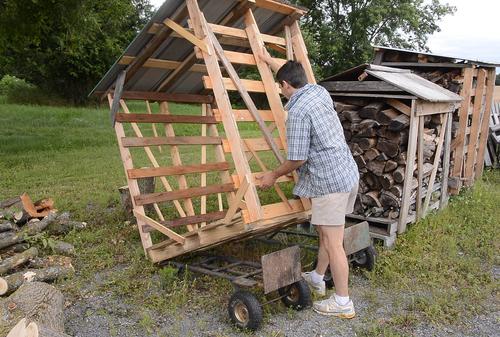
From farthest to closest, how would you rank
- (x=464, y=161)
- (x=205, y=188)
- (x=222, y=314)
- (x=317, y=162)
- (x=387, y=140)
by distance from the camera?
(x=464, y=161) < (x=387, y=140) < (x=205, y=188) < (x=222, y=314) < (x=317, y=162)

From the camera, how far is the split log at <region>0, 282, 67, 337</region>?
11.5 feet

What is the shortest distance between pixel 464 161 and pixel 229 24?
236 inches

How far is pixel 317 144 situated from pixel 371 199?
271 cm

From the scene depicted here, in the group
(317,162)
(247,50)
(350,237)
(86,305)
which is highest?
(247,50)

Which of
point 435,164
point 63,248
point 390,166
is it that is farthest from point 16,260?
point 435,164

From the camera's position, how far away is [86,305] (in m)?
4.50

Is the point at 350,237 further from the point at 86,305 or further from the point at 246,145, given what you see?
the point at 86,305

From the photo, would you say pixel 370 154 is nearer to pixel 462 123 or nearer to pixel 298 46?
pixel 298 46

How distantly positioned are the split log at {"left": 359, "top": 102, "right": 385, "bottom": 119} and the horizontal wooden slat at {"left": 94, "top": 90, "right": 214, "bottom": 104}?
210 cm

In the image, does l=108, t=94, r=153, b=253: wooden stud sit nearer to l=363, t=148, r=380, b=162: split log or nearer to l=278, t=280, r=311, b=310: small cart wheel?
l=278, t=280, r=311, b=310: small cart wheel

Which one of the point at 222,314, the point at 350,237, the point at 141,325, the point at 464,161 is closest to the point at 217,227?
the point at 222,314

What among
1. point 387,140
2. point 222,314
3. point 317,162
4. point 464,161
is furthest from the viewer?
point 464,161

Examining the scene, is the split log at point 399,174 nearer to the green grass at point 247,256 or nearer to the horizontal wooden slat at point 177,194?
the green grass at point 247,256

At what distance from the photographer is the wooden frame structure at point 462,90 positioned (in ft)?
27.1
